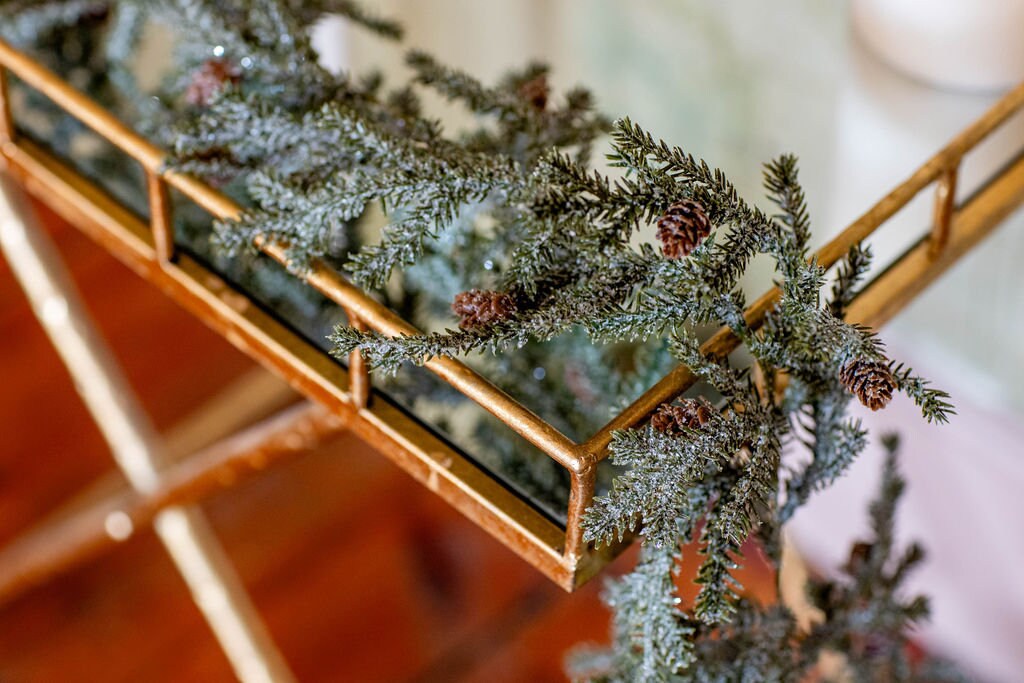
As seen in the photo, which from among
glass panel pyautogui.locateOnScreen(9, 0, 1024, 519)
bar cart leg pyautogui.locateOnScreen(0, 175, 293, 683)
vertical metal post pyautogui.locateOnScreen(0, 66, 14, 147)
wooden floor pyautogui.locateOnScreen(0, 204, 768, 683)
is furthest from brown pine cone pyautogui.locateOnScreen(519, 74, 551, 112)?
wooden floor pyautogui.locateOnScreen(0, 204, 768, 683)

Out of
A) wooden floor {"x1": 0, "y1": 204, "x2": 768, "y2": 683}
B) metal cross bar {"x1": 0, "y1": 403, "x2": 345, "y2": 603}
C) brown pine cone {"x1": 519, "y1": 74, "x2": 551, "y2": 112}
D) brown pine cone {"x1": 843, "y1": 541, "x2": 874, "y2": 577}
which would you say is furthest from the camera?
wooden floor {"x1": 0, "y1": 204, "x2": 768, "y2": 683}

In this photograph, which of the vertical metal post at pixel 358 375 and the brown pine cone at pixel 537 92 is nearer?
the vertical metal post at pixel 358 375

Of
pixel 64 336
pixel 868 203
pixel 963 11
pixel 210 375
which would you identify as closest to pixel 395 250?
pixel 868 203

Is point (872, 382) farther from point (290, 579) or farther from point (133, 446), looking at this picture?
point (290, 579)

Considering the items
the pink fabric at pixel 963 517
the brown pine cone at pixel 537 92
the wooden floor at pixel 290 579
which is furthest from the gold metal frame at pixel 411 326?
the wooden floor at pixel 290 579

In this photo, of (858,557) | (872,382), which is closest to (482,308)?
(872,382)

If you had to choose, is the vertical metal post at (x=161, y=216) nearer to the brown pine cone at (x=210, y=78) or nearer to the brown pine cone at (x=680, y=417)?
the brown pine cone at (x=210, y=78)

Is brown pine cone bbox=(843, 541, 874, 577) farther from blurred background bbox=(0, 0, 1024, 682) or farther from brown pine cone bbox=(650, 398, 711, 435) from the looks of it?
brown pine cone bbox=(650, 398, 711, 435)
